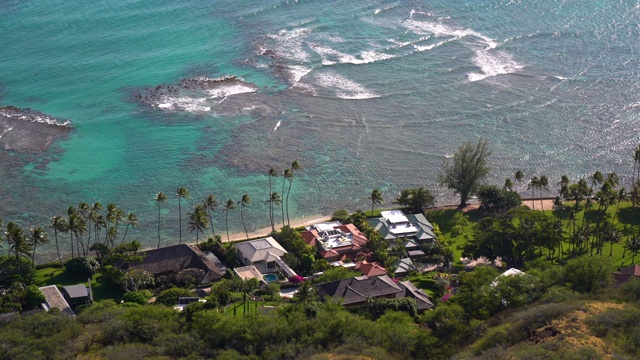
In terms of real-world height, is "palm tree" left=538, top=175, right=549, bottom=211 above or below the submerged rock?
below

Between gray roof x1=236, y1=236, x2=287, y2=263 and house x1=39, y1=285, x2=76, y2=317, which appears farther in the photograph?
gray roof x1=236, y1=236, x2=287, y2=263

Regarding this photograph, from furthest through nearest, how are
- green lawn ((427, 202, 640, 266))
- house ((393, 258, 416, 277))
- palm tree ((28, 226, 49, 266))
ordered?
green lawn ((427, 202, 640, 266))
house ((393, 258, 416, 277))
palm tree ((28, 226, 49, 266))

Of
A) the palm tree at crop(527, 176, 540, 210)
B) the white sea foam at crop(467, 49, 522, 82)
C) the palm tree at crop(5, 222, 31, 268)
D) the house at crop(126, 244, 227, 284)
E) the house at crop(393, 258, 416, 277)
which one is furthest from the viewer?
the white sea foam at crop(467, 49, 522, 82)

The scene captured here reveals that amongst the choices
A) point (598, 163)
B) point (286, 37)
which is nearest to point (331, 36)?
point (286, 37)

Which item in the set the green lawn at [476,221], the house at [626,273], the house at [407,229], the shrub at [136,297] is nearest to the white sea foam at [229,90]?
the house at [407,229]

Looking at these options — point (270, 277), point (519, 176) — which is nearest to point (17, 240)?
→ point (270, 277)

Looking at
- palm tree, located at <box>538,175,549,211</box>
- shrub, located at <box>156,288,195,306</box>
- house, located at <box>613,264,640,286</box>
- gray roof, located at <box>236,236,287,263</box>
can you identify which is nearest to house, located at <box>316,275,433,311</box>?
gray roof, located at <box>236,236,287,263</box>

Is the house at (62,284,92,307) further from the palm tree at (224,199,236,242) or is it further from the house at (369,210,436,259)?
the house at (369,210,436,259)

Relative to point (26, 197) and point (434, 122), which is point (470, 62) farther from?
point (26, 197)

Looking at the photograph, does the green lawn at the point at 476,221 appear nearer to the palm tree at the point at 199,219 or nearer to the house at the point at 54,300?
the palm tree at the point at 199,219
